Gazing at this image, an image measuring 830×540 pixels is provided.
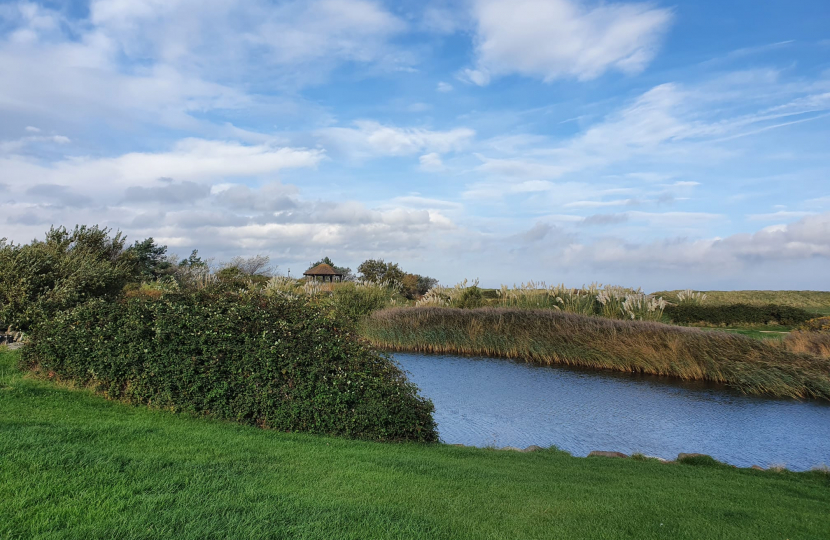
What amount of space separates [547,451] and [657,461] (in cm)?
122

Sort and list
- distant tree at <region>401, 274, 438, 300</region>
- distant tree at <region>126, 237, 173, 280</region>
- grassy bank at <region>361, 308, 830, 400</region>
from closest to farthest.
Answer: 1. grassy bank at <region>361, 308, 830, 400</region>
2. distant tree at <region>126, 237, 173, 280</region>
3. distant tree at <region>401, 274, 438, 300</region>

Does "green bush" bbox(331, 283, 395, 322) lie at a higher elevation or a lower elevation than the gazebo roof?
lower

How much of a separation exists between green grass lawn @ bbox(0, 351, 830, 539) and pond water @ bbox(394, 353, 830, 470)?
1552mm

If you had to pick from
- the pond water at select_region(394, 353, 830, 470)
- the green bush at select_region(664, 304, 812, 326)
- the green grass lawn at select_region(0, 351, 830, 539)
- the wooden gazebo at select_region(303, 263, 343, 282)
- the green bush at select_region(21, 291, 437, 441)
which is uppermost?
the wooden gazebo at select_region(303, 263, 343, 282)

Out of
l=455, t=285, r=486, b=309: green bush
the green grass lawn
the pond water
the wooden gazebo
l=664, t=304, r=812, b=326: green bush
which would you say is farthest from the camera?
the wooden gazebo

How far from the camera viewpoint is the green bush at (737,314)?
22016mm

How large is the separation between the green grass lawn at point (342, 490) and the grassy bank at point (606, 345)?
6493mm

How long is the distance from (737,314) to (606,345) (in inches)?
470

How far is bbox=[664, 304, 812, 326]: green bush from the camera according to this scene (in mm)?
22016

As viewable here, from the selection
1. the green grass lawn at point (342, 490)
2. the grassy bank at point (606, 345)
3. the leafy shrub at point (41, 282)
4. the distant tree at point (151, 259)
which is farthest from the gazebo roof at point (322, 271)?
the green grass lawn at point (342, 490)

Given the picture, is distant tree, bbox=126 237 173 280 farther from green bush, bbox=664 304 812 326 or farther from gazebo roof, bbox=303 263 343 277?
green bush, bbox=664 304 812 326

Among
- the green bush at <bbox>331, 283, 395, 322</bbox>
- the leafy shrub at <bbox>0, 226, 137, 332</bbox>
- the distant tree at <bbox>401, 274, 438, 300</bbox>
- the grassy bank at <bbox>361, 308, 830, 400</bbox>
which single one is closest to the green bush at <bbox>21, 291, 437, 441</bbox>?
the leafy shrub at <bbox>0, 226, 137, 332</bbox>

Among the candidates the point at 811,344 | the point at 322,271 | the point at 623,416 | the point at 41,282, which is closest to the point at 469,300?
the point at 811,344

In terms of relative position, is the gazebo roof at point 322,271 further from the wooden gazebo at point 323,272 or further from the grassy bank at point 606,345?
the grassy bank at point 606,345
